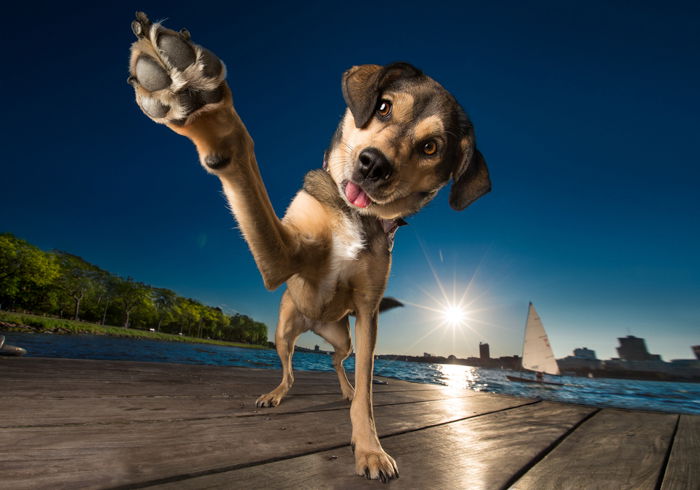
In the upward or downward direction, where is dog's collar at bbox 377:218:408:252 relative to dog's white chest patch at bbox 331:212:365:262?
upward

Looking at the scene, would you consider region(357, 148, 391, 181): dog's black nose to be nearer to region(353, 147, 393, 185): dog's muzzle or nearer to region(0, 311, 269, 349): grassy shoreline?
region(353, 147, 393, 185): dog's muzzle

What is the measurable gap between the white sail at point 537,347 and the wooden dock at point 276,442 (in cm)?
3480

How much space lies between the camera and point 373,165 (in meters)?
2.00

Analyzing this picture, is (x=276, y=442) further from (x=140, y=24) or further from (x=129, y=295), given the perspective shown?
(x=129, y=295)

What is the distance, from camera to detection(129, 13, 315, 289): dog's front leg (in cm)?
104

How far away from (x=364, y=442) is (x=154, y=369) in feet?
12.9

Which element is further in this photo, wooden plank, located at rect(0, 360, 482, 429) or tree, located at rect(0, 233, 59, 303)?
tree, located at rect(0, 233, 59, 303)

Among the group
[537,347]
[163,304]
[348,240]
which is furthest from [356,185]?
[163,304]

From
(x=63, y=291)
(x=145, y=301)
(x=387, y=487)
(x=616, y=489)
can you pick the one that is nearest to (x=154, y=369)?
(x=387, y=487)

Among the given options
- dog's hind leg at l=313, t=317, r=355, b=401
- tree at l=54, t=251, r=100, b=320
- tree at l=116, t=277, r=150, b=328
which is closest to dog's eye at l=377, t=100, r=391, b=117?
dog's hind leg at l=313, t=317, r=355, b=401

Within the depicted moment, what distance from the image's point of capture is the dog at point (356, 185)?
1311 mm

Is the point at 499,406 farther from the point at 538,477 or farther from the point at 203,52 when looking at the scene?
the point at 203,52

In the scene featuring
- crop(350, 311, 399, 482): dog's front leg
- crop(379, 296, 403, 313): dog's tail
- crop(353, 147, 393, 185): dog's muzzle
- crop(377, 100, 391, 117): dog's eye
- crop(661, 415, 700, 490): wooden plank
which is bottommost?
crop(661, 415, 700, 490): wooden plank

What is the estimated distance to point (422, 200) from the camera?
2564 mm
